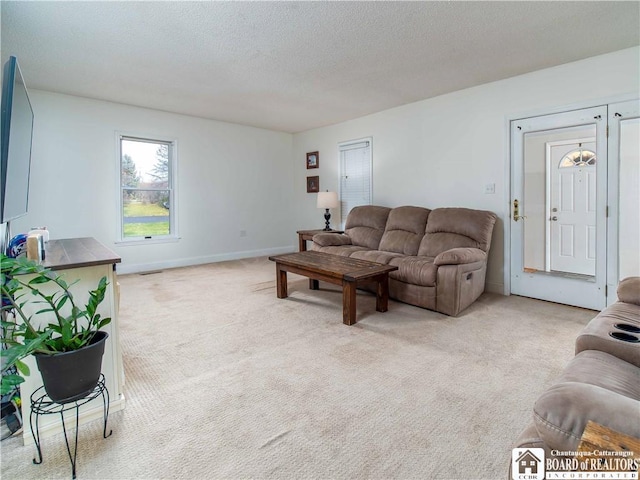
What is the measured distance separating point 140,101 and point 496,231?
4831 mm

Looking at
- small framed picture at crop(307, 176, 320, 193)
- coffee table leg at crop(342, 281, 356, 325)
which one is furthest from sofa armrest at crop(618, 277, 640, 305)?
small framed picture at crop(307, 176, 320, 193)

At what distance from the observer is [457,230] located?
377cm

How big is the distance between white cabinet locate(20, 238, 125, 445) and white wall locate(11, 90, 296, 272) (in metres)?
3.26

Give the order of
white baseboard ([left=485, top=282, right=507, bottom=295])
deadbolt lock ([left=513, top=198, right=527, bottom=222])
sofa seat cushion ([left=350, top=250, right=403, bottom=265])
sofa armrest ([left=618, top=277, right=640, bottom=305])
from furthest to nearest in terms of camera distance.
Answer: white baseboard ([left=485, top=282, right=507, bottom=295]) < deadbolt lock ([left=513, top=198, right=527, bottom=222]) < sofa seat cushion ([left=350, top=250, right=403, bottom=265]) < sofa armrest ([left=618, top=277, right=640, bottom=305])

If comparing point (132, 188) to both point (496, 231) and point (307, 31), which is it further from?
point (496, 231)

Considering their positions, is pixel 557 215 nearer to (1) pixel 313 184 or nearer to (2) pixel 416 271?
(2) pixel 416 271

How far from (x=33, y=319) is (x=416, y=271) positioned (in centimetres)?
280

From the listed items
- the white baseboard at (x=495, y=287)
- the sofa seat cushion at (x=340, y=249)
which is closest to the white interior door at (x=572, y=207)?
the white baseboard at (x=495, y=287)

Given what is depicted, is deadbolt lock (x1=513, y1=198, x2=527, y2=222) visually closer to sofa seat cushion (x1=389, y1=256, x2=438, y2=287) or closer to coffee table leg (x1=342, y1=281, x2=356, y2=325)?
sofa seat cushion (x1=389, y1=256, x2=438, y2=287)

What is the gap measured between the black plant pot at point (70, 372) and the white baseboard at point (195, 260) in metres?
3.91

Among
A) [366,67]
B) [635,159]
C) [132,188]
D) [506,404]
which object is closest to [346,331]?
[506,404]

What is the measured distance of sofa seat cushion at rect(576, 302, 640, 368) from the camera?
138cm

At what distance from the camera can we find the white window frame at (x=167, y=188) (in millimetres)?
4828

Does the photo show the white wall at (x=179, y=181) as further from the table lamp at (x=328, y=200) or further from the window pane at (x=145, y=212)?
the table lamp at (x=328, y=200)
